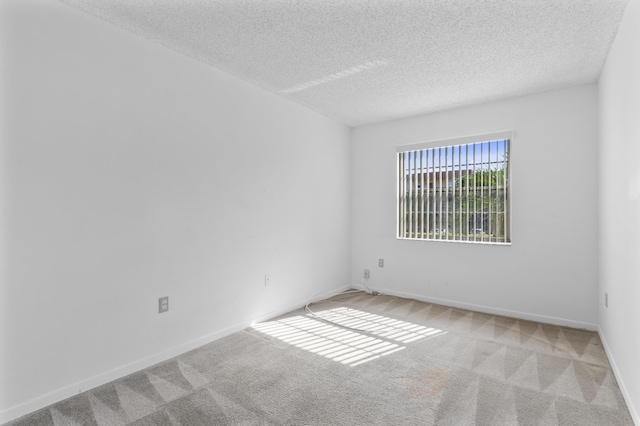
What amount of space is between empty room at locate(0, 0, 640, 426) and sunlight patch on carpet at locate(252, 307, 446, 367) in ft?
0.10

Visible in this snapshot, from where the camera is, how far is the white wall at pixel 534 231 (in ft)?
10.8

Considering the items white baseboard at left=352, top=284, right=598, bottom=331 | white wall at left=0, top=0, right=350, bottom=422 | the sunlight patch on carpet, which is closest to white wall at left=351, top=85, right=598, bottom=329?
white baseboard at left=352, top=284, right=598, bottom=331

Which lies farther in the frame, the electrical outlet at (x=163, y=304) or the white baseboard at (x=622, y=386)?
the electrical outlet at (x=163, y=304)

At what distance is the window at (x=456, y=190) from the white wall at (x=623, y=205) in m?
0.99

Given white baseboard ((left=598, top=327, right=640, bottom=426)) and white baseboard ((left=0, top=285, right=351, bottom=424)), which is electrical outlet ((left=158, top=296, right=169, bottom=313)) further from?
white baseboard ((left=598, top=327, right=640, bottom=426))

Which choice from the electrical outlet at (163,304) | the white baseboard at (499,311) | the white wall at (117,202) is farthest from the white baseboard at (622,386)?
the electrical outlet at (163,304)

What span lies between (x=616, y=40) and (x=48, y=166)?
4004 millimetres

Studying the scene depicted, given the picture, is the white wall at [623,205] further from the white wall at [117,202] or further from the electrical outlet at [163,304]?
the electrical outlet at [163,304]

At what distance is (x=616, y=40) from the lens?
2.38m

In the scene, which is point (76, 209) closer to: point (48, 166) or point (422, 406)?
point (48, 166)

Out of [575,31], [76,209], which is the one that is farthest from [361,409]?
[575,31]

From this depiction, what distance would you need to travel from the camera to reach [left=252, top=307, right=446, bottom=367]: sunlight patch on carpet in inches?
109

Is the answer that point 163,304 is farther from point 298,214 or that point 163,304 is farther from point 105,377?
point 298,214

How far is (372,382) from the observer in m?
2.28
